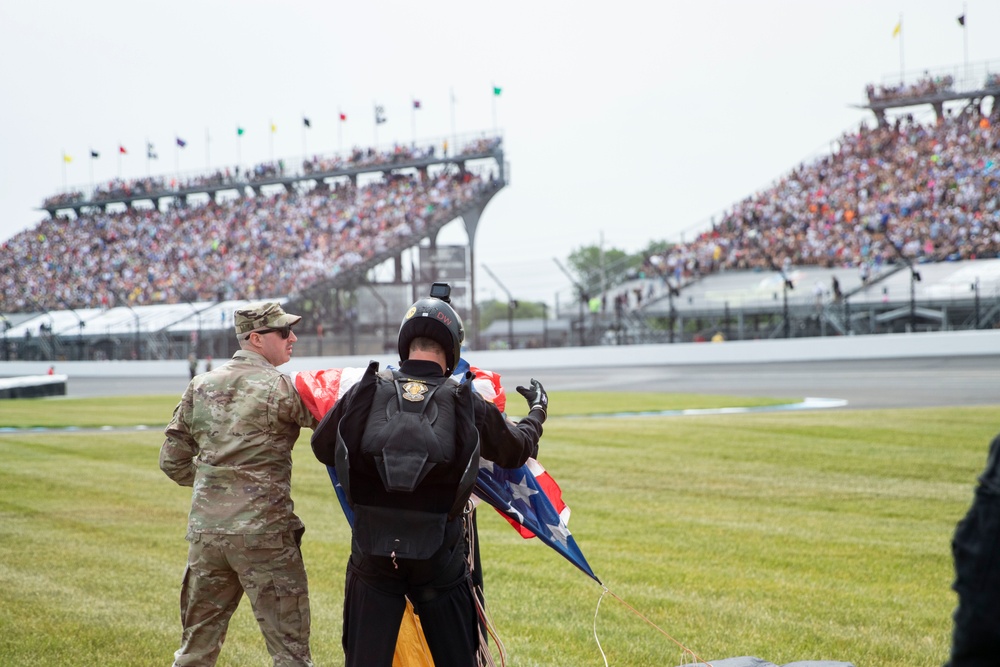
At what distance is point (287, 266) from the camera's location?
50.0 metres

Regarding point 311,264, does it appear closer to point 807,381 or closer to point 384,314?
point 384,314

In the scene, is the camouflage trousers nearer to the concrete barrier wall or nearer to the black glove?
the black glove

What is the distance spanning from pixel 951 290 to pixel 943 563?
24.6 m

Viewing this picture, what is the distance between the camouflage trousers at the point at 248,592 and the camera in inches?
151

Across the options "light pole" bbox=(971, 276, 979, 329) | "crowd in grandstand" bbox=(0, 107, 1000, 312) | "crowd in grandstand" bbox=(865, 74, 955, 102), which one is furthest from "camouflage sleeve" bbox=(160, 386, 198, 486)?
"crowd in grandstand" bbox=(865, 74, 955, 102)

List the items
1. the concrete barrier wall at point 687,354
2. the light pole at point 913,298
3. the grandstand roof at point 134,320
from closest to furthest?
the concrete barrier wall at point 687,354
the light pole at point 913,298
the grandstand roof at point 134,320

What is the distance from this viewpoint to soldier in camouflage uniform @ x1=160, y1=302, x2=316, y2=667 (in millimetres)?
3848

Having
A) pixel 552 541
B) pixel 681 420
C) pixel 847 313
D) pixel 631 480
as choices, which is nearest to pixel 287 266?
pixel 847 313

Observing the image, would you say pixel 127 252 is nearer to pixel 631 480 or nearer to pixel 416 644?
pixel 631 480

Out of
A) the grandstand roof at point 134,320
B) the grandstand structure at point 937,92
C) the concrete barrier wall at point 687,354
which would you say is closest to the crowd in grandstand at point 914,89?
the grandstand structure at point 937,92

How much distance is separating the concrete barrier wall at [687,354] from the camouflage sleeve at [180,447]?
28786 millimetres

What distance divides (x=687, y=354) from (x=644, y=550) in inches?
1028

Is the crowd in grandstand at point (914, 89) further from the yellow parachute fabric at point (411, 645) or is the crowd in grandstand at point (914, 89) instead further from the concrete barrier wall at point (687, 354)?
the yellow parachute fabric at point (411, 645)

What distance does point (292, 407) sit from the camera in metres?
3.95
